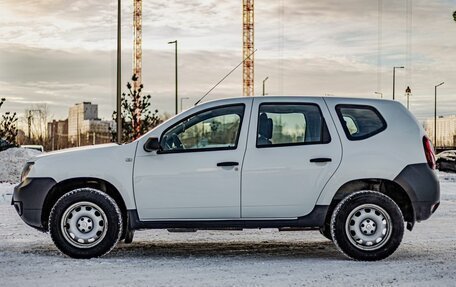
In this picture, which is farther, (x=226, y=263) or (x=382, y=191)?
(x=382, y=191)

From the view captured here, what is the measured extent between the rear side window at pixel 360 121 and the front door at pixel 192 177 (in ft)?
3.75

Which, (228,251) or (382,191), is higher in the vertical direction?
(382,191)

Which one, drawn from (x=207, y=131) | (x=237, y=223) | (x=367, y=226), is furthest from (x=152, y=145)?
(x=367, y=226)

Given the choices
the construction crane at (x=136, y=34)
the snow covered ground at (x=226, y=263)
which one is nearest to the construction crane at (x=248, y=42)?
the construction crane at (x=136, y=34)

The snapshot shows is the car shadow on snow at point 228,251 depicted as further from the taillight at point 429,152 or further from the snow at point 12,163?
the snow at point 12,163

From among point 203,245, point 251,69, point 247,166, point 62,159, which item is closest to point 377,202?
point 247,166

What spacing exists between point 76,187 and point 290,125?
8.49 ft

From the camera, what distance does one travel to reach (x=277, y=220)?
9.16 metres

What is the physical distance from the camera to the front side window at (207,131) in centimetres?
919

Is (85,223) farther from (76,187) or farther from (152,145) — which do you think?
(152,145)

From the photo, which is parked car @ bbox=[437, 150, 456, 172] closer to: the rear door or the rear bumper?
the rear bumper

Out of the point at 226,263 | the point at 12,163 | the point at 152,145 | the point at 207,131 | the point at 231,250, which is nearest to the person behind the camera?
the point at 226,263

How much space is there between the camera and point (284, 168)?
29.9 ft

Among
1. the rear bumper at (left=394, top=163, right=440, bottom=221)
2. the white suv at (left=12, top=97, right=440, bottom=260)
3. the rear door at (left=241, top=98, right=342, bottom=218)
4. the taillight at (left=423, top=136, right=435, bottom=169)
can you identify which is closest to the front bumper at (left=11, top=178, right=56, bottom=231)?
the white suv at (left=12, top=97, right=440, bottom=260)
